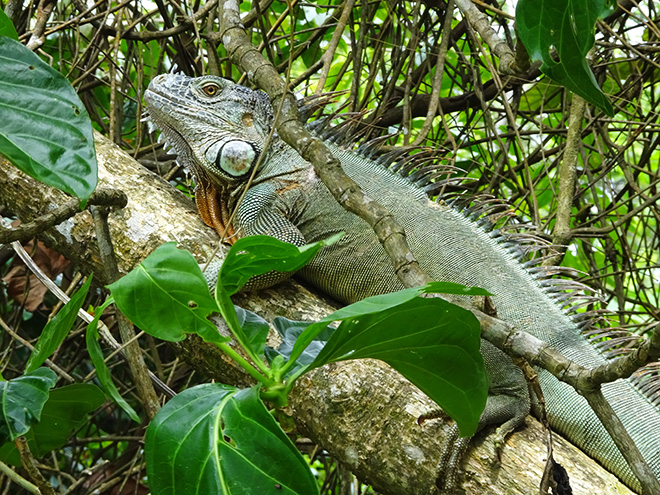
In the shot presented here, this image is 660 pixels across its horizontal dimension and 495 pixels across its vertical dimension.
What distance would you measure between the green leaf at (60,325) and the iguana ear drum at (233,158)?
5.89 feet

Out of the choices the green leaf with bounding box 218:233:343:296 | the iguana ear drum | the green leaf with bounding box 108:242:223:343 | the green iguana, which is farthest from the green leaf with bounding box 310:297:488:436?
→ the iguana ear drum

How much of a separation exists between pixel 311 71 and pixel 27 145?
2.54m

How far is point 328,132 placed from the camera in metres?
3.46

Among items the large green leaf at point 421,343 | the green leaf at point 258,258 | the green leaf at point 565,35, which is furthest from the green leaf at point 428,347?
the green leaf at point 565,35

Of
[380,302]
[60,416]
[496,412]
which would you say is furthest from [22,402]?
[496,412]

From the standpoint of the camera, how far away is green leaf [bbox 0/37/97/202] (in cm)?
118

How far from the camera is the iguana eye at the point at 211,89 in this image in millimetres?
3436

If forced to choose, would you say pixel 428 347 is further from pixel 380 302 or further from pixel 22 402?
pixel 22 402

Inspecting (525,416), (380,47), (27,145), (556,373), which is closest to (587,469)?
(525,416)

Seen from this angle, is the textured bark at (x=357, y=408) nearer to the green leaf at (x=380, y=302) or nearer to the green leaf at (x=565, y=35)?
the green leaf at (x=380, y=302)

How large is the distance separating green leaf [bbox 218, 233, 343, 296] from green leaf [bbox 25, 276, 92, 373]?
0.29 m

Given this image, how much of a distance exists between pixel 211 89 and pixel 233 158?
0.39 m

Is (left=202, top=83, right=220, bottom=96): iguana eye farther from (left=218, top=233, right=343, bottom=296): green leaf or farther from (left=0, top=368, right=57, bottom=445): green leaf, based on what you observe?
(left=218, top=233, right=343, bottom=296): green leaf

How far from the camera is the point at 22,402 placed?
1642 millimetres
